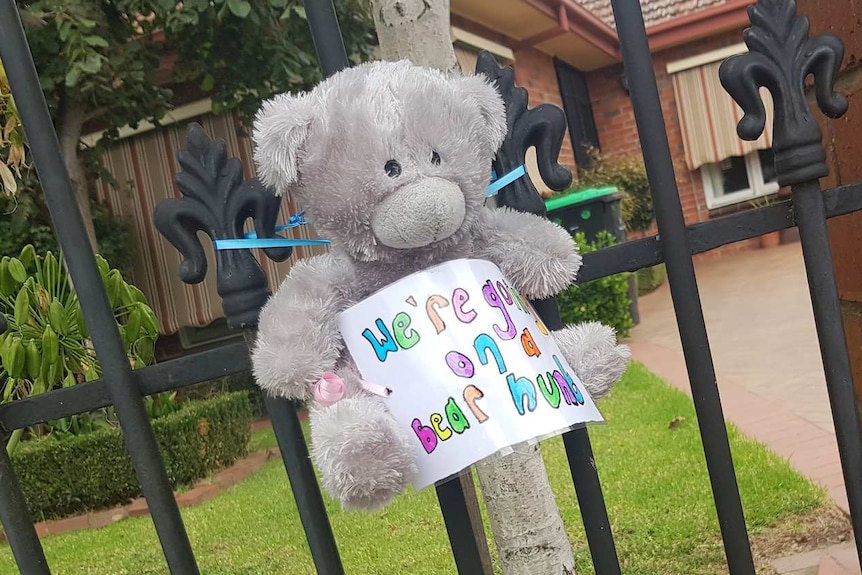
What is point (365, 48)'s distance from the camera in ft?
16.4

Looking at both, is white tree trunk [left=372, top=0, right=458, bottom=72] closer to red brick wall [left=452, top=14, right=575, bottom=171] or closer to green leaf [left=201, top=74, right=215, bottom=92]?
green leaf [left=201, top=74, right=215, bottom=92]

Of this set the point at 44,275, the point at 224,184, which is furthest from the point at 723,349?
the point at 224,184

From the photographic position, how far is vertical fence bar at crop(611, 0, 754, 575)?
0.91 m

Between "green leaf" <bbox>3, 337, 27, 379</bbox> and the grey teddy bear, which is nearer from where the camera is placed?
the grey teddy bear

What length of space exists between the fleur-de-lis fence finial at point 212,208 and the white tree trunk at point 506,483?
0.72 metres

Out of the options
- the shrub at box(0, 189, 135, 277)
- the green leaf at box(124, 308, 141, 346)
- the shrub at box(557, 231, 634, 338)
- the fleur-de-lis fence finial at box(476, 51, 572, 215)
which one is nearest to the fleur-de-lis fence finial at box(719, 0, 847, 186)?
the fleur-de-lis fence finial at box(476, 51, 572, 215)

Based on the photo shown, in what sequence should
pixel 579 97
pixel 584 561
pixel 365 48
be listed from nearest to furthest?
1. pixel 584 561
2. pixel 365 48
3. pixel 579 97

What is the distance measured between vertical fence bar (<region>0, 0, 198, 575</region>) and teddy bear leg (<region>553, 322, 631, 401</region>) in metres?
0.56

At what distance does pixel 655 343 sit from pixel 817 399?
2.10 metres

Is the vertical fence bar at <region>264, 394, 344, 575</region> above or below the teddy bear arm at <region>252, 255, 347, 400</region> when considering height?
below

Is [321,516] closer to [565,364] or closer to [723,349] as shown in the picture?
[565,364]

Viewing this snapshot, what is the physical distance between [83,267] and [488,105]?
55 centimetres

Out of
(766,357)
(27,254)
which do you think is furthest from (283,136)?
(766,357)

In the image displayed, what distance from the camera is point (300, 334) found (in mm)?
762
